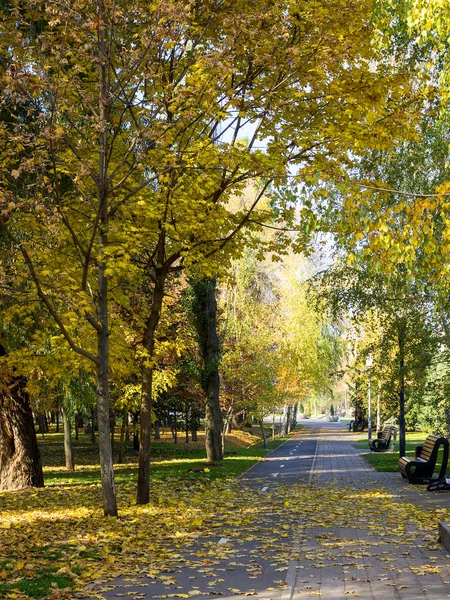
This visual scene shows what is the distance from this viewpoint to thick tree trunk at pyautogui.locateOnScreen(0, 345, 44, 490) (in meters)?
16.5

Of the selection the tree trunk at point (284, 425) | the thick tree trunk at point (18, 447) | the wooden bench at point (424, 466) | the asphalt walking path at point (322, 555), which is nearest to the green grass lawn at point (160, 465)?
the thick tree trunk at point (18, 447)

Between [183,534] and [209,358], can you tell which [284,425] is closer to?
[209,358]

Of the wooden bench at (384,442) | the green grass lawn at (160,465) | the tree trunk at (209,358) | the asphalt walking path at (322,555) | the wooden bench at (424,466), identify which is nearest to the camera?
the asphalt walking path at (322,555)

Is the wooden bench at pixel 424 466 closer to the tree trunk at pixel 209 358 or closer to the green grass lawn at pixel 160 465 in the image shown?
the green grass lawn at pixel 160 465

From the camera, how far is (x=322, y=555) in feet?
29.4

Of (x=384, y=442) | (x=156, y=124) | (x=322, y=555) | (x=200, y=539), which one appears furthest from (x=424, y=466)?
(x=384, y=442)

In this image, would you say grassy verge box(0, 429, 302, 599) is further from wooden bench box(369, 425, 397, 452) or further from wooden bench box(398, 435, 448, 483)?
wooden bench box(369, 425, 397, 452)

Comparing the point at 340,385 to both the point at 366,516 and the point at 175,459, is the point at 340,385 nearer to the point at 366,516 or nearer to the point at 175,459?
the point at 175,459

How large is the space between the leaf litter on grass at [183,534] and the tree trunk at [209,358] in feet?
30.6

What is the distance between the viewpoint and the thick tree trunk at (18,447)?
16453 mm

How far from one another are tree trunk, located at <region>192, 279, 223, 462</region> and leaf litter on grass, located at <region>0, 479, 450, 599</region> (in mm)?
9331

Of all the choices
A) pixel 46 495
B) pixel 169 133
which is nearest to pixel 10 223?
pixel 169 133

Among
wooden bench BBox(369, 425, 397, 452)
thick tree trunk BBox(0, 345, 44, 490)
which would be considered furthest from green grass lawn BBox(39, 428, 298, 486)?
wooden bench BBox(369, 425, 397, 452)

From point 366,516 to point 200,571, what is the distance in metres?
4.80
